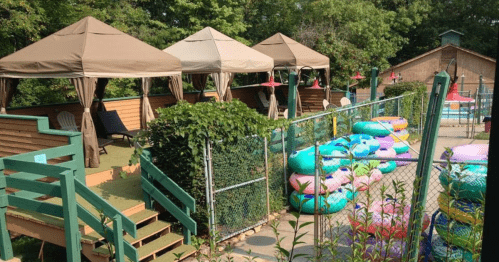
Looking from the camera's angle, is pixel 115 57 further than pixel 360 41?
No

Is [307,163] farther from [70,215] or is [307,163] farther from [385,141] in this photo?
[70,215]

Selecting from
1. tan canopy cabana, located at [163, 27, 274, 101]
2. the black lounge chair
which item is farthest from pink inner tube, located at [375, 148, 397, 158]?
the black lounge chair

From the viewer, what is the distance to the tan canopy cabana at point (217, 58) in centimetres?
1287

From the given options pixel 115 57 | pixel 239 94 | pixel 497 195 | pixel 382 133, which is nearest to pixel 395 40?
pixel 239 94

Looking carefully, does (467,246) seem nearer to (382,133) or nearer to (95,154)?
(95,154)

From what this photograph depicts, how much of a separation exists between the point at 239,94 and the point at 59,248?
42.8 feet

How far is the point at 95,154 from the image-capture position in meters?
8.88

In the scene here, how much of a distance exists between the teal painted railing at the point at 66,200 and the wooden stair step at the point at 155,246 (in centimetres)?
29

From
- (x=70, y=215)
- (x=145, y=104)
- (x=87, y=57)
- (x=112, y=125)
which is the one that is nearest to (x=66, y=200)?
(x=70, y=215)

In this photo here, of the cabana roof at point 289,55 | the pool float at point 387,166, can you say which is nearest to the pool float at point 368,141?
the pool float at point 387,166

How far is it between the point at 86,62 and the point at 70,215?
402 centimetres

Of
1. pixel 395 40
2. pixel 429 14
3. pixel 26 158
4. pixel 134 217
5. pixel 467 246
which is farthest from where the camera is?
pixel 429 14

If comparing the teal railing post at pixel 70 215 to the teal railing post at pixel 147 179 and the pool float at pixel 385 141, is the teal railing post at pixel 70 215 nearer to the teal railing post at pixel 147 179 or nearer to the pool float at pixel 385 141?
the teal railing post at pixel 147 179

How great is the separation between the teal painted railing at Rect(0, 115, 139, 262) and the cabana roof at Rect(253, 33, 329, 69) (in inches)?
438
